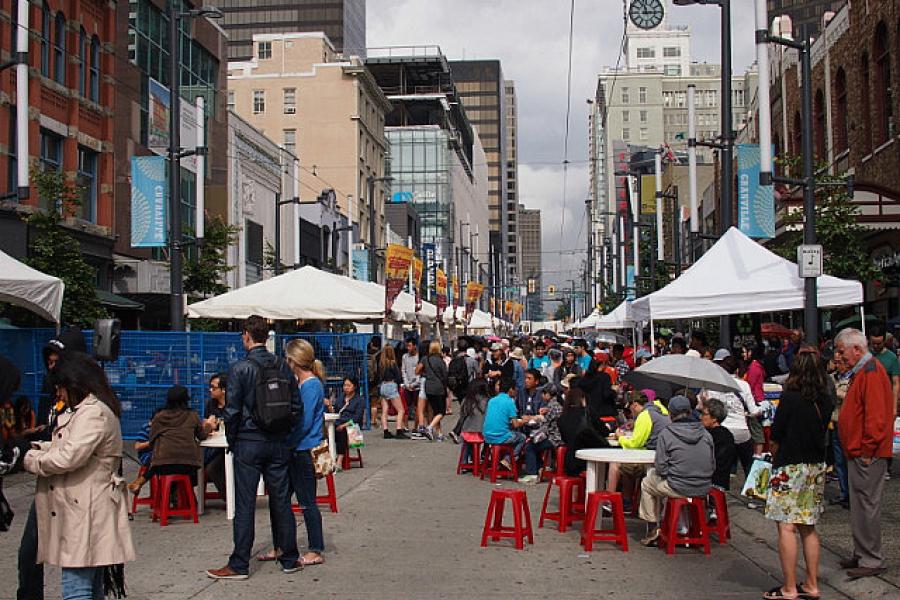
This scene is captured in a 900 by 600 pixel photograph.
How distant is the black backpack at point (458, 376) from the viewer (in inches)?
851

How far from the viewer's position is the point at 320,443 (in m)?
9.32

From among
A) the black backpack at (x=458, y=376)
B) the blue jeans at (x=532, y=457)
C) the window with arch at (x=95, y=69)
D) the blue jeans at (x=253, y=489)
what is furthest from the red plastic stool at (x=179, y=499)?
the window with arch at (x=95, y=69)

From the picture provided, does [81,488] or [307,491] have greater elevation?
[81,488]

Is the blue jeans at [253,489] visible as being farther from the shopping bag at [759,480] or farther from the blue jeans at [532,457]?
the blue jeans at [532,457]

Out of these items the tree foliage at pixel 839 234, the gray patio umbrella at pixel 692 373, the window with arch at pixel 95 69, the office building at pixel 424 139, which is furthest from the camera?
the office building at pixel 424 139

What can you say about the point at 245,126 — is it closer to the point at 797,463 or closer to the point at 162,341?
the point at 162,341

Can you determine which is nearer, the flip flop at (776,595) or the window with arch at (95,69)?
the flip flop at (776,595)

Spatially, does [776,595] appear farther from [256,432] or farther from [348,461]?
[348,461]

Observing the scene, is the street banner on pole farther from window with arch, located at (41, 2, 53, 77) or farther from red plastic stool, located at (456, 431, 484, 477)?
red plastic stool, located at (456, 431, 484, 477)

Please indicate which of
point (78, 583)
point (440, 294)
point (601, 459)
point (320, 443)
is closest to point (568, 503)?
point (601, 459)

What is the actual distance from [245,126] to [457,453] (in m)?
30.2

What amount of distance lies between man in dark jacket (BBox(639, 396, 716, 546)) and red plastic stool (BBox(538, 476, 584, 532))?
1.18 meters

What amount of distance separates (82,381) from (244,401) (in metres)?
2.32

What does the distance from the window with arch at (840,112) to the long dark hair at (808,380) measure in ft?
80.9
